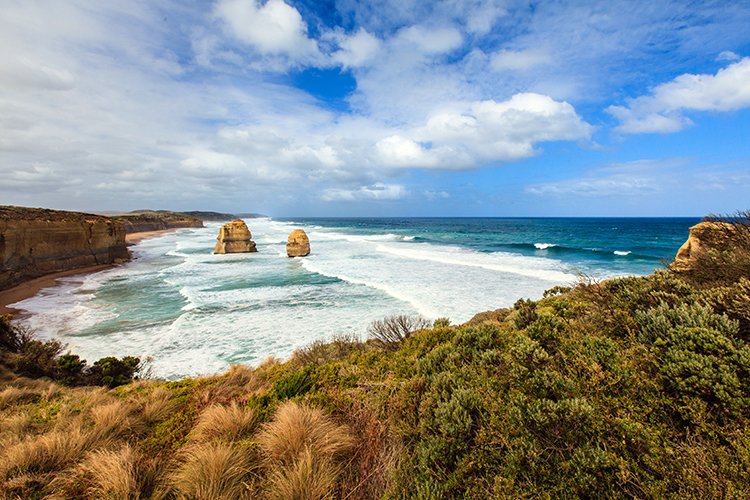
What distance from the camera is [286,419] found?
3.40 meters

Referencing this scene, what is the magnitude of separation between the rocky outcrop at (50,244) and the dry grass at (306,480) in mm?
27100

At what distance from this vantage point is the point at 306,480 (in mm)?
2654

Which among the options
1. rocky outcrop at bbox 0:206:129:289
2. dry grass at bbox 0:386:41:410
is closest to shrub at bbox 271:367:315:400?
dry grass at bbox 0:386:41:410

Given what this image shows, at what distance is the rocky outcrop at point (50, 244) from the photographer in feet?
67.5

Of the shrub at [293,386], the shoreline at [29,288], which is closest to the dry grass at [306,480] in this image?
the shrub at [293,386]

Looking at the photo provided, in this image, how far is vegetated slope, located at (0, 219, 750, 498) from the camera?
2.26 m

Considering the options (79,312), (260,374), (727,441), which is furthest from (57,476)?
(79,312)

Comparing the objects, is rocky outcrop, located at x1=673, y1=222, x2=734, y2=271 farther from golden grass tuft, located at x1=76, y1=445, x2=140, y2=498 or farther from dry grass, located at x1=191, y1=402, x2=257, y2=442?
golden grass tuft, located at x1=76, y1=445, x2=140, y2=498

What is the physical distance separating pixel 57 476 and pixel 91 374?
6.34 metres

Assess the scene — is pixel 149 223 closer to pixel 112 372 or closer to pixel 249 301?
pixel 249 301

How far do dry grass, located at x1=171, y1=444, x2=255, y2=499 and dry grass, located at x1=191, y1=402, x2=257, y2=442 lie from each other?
0.58 metres

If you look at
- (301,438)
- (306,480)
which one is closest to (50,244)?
(301,438)

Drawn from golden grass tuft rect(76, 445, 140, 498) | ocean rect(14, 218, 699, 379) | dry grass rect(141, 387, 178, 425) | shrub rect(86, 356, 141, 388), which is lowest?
ocean rect(14, 218, 699, 379)

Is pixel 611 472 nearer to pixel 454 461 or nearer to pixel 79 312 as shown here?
pixel 454 461
